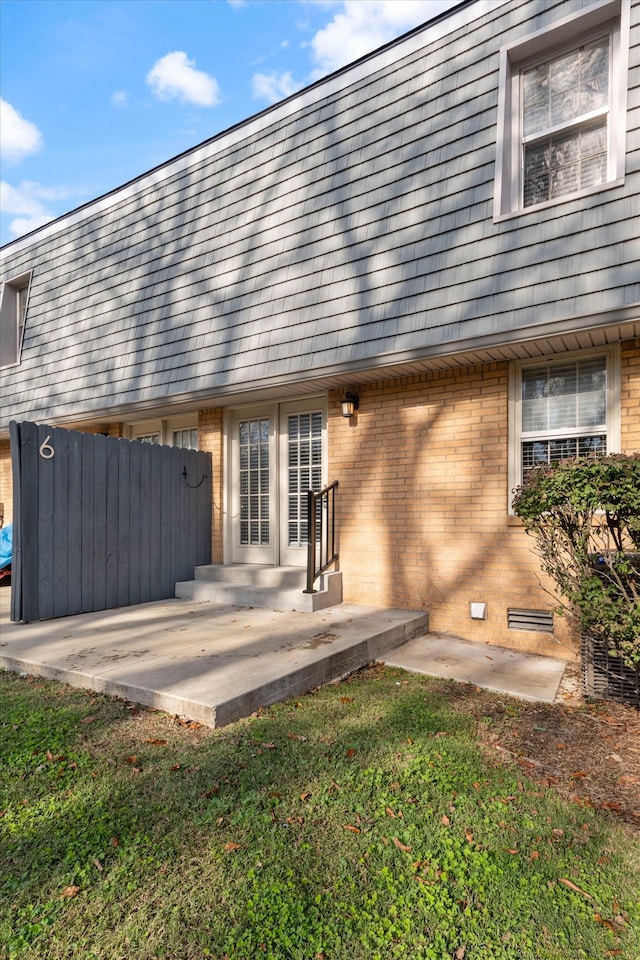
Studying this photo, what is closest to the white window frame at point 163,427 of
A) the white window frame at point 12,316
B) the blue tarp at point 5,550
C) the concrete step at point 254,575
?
the concrete step at point 254,575

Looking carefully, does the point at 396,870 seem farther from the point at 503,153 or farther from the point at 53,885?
the point at 503,153

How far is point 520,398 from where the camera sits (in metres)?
4.95

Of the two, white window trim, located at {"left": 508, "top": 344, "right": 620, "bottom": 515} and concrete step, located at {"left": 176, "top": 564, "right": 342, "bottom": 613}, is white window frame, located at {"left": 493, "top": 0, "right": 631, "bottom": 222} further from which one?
concrete step, located at {"left": 176, "top": 564, "right": 342, "bottom": 613}

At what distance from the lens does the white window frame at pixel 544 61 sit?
4117 mm

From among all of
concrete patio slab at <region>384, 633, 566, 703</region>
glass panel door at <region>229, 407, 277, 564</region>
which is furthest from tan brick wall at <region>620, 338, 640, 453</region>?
glass panel door at <region>229, 407, 277, 564</region>

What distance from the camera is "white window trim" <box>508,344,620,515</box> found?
4441mm

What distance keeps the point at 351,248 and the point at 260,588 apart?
377 centimetres

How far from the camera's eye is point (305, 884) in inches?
72.4

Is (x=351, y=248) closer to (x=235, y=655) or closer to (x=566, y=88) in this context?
(x=566, y=88)

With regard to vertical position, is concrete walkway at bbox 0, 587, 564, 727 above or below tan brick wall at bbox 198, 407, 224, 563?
below

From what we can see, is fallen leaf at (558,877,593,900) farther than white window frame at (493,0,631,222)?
No

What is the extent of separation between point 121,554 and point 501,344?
15.3 feet

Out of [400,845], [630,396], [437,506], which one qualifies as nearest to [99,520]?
[437,506]

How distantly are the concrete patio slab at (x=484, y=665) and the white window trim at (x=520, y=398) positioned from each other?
50.4 inches
